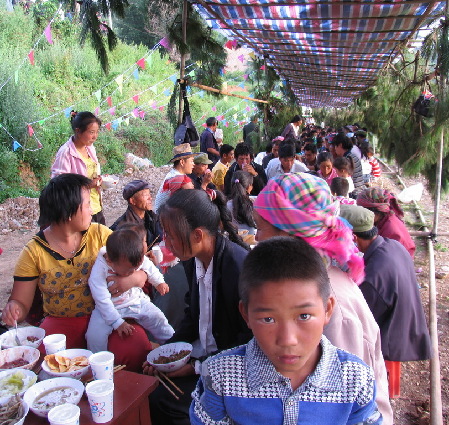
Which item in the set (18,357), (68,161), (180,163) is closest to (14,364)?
(18,357)

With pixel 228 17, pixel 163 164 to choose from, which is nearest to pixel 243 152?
pixel 228 17

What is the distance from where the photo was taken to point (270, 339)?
1154 millimetres

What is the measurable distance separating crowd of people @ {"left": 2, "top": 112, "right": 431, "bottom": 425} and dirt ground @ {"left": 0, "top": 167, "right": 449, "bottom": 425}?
0.92 metres

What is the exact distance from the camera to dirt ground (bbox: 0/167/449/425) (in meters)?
3.32

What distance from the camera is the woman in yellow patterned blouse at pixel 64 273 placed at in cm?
255

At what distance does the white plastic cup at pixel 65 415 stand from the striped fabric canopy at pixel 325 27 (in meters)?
4.12

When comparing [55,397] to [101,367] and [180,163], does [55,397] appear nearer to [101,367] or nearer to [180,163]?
[101,367]

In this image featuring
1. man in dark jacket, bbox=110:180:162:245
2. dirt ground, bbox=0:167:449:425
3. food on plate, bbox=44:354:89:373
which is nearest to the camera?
food on plate, bbox=44:354:89:373

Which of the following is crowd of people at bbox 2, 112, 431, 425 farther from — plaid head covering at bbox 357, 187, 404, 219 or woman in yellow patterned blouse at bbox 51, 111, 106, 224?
woman in yellow patterned blouse at bbox 51, 111, 106, 224

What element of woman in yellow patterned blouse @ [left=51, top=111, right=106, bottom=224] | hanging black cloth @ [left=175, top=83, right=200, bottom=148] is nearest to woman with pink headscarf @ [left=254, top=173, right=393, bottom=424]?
woman in yellow patterned blouse @ [left=51, top=111, right=106, bottom=224]

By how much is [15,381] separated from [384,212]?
10.1 feet

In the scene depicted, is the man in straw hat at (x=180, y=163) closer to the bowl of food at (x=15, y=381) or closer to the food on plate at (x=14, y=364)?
the food on plate at (x=14, y=364)

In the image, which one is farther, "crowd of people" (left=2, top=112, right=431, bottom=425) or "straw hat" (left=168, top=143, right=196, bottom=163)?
"straw hat" (left=168, top=143, right=196, bottom=163)

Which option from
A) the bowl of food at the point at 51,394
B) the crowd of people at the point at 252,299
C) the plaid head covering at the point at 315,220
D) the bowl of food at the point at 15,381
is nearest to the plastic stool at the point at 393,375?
the crowd of people at the point at 252,299
